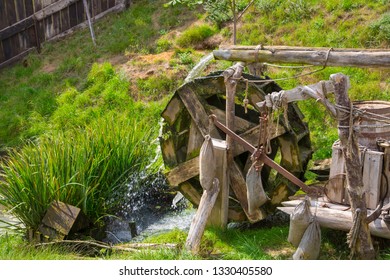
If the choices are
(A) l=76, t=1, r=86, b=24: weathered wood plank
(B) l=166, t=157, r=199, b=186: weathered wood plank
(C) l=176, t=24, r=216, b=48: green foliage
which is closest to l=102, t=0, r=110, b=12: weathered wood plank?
(A) l=76, t=1, r=86, b=24: weathered wood plank

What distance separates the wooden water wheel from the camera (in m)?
11.2

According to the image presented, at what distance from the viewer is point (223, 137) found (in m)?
11.9

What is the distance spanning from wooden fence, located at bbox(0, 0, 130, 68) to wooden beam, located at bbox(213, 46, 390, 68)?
8.80m

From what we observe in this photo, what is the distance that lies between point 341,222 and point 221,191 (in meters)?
2.08

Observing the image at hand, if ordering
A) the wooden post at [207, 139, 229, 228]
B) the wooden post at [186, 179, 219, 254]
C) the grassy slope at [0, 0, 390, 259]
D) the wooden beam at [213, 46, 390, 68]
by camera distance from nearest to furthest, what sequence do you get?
1. the wooden beam at [213, 46, 390, 68]
2. the wooden post at [186, 179, 219, 254]
3. the wooden post at [207, 139, 229, 228]
4. the grassy slope at [0, 0, 390, 259]

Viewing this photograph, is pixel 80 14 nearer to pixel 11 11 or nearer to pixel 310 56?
pixel 11 11

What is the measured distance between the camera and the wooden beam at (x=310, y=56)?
32.1 feet

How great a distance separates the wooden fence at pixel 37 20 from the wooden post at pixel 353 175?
12.2 m

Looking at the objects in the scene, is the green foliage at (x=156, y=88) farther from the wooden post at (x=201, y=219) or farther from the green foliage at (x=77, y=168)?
the wooden post at (x=201, y=219)

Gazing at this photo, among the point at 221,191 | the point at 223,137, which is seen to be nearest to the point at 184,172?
the point at 223,137

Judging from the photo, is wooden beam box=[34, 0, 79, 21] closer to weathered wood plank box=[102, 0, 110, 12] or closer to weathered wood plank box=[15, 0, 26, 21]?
weathered wood plank box=[15, 0, 26, 21]

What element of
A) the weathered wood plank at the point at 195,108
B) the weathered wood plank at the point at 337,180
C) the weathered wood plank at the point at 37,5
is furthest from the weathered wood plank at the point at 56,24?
the weathered wood plank at the point at 337,180

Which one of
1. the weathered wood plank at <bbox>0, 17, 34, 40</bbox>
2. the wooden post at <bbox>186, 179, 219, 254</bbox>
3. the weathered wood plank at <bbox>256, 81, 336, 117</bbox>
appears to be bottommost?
the wooden post at <bbox>186, 179, 219, 254</bbox>

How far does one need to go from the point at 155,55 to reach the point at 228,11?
190 centimetres
